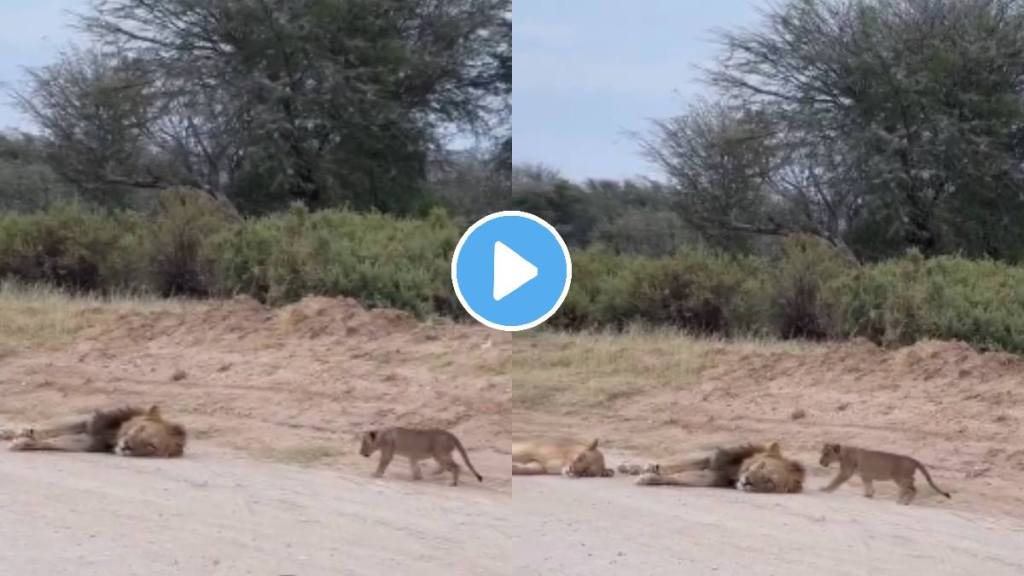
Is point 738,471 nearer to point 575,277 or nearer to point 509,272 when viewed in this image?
point 509,272

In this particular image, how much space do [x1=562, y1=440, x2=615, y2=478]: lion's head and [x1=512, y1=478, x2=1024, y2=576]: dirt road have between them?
14 centimetres

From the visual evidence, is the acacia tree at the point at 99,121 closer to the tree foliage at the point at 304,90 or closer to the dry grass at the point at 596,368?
the tree foliage at the point at 304,90

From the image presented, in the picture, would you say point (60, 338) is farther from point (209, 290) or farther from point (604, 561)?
point (604, 561)

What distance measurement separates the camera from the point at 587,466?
12.0 m

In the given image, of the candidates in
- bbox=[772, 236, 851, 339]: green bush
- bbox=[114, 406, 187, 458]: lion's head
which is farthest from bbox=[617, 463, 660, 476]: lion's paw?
bbox=[772, 236, 851, 339]: green bush

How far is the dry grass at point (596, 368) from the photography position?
1503cm

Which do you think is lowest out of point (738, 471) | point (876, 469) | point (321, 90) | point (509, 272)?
point (738, 471)

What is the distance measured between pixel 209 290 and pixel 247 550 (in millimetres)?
13263

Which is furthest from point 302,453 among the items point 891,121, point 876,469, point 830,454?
point 891,121

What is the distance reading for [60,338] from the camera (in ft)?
58.2

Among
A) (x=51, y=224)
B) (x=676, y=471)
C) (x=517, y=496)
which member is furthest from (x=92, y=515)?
(x=51, y=224)

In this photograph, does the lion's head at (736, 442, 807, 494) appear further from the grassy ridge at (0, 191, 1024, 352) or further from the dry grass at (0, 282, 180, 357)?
the dry grass at (0, 282, 180, 357)

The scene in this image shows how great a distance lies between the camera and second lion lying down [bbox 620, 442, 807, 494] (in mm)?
11680

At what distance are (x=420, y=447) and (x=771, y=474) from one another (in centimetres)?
218
